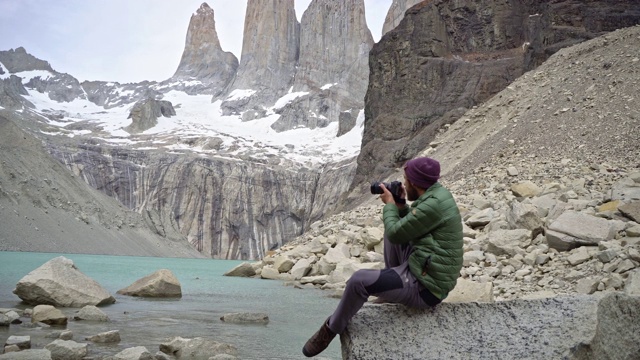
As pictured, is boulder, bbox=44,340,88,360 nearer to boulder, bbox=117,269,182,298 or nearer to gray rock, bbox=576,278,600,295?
gray rock, bbox=576,278,600,295

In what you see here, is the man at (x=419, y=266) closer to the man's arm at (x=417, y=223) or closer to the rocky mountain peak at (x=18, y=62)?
the man's arm at (x=417, y=223)

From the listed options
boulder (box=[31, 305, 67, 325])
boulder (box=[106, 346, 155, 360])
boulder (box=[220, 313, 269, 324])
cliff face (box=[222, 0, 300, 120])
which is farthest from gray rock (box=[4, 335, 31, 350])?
cliff face (box=[222, 0, 300, 120])

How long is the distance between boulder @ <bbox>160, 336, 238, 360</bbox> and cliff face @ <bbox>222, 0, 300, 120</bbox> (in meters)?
152

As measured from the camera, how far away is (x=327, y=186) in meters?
112

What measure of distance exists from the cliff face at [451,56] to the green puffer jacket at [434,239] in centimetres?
3602

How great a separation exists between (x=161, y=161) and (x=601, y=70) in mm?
96339

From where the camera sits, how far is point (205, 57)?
18888cm

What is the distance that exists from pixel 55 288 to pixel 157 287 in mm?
3863

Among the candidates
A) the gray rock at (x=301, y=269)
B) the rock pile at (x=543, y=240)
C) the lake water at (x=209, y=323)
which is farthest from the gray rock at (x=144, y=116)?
the lake water at (x=209, y=323)

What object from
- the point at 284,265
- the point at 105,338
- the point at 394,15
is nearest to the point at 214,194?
the point at 394,15

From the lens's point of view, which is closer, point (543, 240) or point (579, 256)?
point (579, 256)

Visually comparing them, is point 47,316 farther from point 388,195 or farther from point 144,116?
point 144,116

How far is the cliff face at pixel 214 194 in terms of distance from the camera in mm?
107500

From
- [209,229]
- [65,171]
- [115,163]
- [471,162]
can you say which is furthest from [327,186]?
[471,162]
